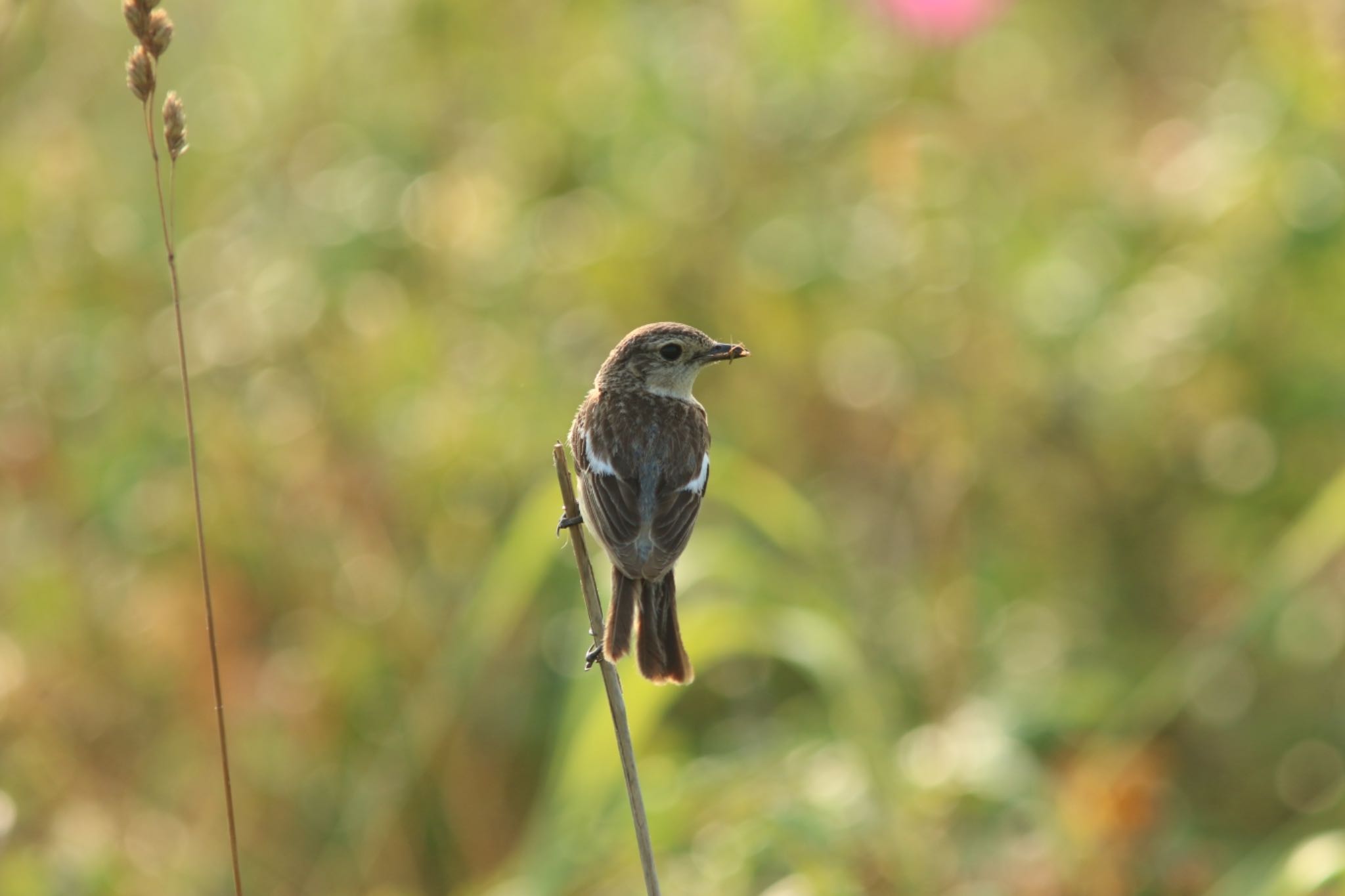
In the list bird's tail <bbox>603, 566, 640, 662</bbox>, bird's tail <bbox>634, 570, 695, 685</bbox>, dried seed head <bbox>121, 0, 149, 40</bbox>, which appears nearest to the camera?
dried seed head <bbox>121, 0, 149, 40</bbox>

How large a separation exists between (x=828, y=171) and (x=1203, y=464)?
6.23 ft

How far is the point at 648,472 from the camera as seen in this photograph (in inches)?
129

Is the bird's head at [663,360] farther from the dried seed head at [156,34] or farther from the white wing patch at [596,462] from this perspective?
the dried seed head at [156,34]

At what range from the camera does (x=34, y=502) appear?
5.09 meters

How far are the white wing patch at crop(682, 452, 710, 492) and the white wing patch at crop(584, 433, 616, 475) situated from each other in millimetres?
170

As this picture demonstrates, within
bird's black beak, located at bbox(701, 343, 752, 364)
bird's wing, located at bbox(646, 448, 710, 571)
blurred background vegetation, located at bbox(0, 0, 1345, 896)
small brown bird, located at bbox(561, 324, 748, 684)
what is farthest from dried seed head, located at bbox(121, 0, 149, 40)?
blurred background vegetation, located at bbox(0, 0, 1345, 896)

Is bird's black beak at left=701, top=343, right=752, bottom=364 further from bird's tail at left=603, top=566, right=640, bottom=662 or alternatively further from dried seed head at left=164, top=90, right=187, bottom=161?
dried seed head at left=164, top=90, right=187, bottom=161

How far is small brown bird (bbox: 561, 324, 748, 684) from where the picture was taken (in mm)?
2955

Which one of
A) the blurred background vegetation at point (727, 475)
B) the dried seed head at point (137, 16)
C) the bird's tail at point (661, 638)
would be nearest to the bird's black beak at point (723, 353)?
the bird's tail at point (661, 638)

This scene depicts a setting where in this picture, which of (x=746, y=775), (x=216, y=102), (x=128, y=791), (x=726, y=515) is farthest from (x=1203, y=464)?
(x=216, y=102)

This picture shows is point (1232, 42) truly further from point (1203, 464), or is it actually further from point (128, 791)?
point (128, 791)

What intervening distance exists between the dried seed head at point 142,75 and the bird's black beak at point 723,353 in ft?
4.20

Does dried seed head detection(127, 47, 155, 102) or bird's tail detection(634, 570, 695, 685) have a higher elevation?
dried seed head detection(127, 47, 155, 102)

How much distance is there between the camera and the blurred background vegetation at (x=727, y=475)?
14.0 feet
